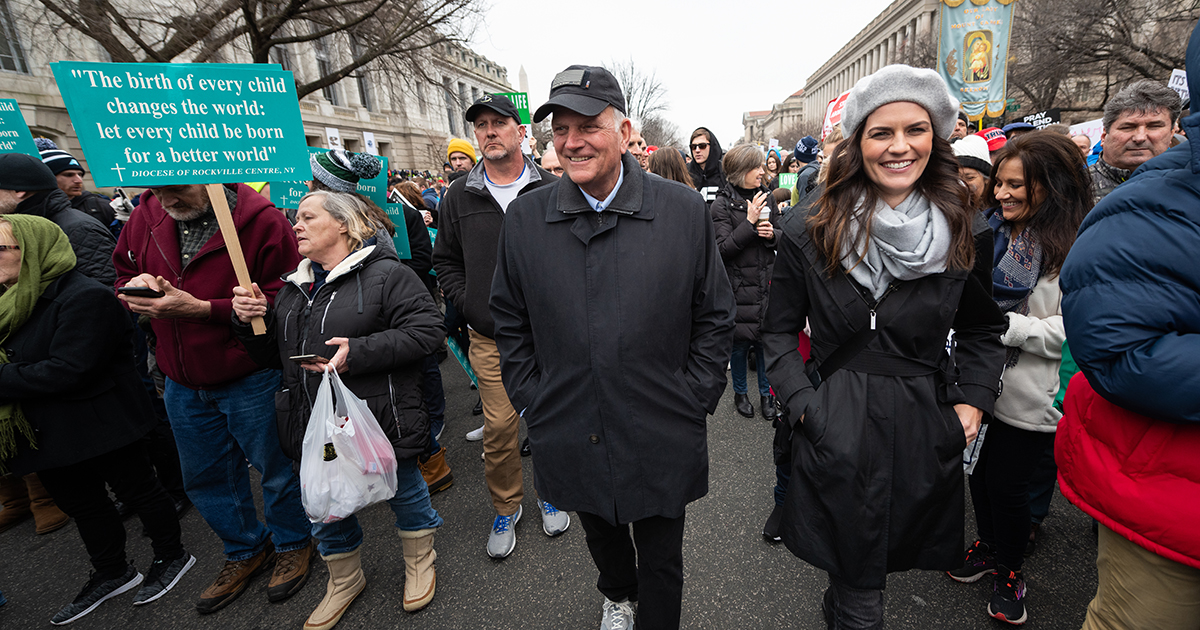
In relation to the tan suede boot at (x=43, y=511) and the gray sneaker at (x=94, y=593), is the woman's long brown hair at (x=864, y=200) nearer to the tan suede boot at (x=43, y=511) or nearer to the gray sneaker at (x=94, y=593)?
the gray sneaker at (x=94, y=593)

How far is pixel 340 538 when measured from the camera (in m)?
2.48

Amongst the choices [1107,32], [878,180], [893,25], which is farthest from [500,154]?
[893,25]

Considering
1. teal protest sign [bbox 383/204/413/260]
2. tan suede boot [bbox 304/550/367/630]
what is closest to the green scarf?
tan suede boot [bbox 304/550/367/630]

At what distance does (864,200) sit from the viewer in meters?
1.70

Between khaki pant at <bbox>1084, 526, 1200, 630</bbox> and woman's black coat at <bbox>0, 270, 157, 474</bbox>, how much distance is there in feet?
13.4

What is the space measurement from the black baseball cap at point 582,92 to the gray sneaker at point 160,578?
3331mm

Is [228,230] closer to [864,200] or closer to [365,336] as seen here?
[365,336]

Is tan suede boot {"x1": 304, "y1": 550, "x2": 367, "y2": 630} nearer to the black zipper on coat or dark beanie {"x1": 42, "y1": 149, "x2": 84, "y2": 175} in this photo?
the black zipper on coat

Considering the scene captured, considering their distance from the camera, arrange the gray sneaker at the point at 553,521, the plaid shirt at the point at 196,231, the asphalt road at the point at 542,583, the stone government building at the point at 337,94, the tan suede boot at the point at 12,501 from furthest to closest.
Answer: the stone government building at the point at 337,94 < the tan suede boot at the point at 12,501 < the gray sneaker at the point at 553,521 < the plaid shirt at the point at 196,231 < the asphalt road at the point at 542,583

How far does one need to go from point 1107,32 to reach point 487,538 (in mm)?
22306

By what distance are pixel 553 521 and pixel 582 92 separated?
2457 mm

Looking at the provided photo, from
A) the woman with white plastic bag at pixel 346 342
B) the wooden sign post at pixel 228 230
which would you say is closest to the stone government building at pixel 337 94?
the wooden sign post at pixel 228 230

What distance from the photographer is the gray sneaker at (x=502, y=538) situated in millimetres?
2879

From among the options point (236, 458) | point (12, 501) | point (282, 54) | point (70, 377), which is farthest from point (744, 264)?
point (282, 54)
